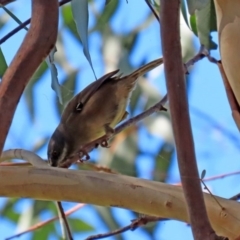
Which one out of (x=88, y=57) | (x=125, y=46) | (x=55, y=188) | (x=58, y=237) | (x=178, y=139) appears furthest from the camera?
(x=125, y=46)

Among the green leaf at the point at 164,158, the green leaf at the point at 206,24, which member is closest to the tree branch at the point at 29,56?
the green leaf at the point at 206,24

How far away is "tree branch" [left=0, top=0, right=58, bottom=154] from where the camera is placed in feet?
1.86

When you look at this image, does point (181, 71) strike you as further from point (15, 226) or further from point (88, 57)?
point (15, 226)

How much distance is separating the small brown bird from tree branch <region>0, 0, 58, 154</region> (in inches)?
52.0

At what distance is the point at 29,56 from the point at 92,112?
1465mm

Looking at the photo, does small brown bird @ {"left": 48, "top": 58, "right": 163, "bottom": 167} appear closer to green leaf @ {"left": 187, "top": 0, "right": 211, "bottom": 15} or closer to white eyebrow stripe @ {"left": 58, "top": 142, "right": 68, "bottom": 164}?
white eyebrow stripe @ {"left": 58, "top": 142, "right": 68, "bottom": 164}

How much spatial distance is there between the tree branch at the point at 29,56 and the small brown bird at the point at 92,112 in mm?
1322

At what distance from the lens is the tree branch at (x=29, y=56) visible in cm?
57

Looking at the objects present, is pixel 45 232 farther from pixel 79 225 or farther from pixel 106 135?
pixel 106 135

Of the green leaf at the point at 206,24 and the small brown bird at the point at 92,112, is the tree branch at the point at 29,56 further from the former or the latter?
the small brown bird at the point at 92,112

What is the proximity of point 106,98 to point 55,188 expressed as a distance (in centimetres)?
127

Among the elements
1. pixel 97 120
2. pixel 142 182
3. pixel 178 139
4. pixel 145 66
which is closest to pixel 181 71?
pixel 178 139

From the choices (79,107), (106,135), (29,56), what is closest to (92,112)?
(79,107)

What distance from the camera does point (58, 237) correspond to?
181 centimetres
